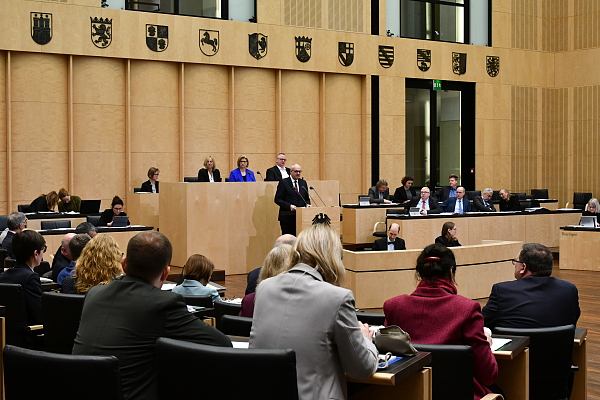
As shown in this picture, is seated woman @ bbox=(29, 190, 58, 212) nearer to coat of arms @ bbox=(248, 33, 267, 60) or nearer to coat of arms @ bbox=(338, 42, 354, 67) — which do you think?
coat of arms @ bbox=(248, 33, 267, 60)

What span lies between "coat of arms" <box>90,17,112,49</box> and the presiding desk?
23.5ft

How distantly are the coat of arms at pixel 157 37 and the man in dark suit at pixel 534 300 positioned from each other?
35.3 feet

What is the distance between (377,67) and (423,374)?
45.9 ft

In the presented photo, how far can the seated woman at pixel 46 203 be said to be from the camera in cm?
1147

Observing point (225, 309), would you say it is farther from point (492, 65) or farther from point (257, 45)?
point (492, 65)

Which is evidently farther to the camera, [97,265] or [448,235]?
[448,235]

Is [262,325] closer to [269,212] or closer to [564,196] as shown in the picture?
[269,212]

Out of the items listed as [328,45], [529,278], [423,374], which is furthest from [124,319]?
[328,45]

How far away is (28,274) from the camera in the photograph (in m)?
4.76

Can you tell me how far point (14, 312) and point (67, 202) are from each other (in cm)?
735

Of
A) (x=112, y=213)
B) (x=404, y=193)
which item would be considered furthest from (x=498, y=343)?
(x=404, y=193)

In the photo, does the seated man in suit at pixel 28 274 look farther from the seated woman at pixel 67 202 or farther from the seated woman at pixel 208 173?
the seated woman at pixel 208 173

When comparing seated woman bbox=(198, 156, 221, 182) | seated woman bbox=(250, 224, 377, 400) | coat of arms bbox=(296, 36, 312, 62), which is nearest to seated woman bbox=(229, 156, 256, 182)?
seated woman bbox=(198, 156, 221, 182)

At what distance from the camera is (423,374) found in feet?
9.47
